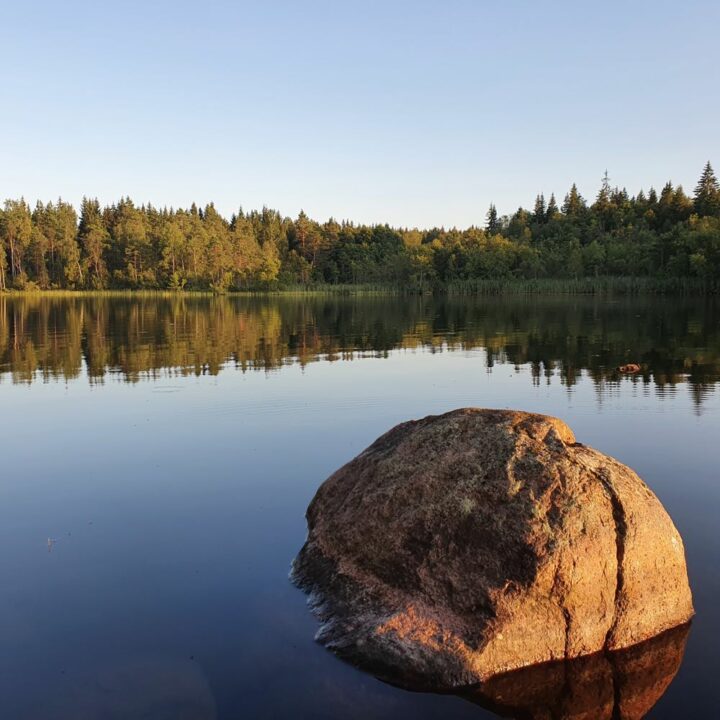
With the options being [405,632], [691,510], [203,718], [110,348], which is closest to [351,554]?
[405,632]

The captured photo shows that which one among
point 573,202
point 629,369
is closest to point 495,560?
point 629,369

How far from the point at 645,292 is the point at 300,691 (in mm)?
93856

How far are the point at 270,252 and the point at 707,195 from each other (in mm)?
80551

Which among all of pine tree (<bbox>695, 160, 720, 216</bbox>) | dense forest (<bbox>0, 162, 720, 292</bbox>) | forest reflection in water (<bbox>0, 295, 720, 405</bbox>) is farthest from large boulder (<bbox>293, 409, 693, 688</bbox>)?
pine tree (<bbox>695, 160, 720, 216</bbox>)

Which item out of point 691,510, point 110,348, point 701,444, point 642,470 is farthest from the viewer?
point 110,348

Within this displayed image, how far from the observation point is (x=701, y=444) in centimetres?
1234

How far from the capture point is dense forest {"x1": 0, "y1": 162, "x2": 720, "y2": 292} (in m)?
106

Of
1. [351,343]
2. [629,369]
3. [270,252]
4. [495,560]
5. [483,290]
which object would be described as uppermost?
[270,252]

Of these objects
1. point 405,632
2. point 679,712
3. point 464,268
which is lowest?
point 679,712

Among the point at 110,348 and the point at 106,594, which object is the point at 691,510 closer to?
the point at 106,594

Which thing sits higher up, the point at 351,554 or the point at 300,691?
the point at 351,554

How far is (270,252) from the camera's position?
123375 mm

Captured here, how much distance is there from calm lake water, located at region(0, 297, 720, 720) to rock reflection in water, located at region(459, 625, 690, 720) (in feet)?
0.61

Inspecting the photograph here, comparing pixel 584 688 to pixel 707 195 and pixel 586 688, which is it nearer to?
pixel 586 688
